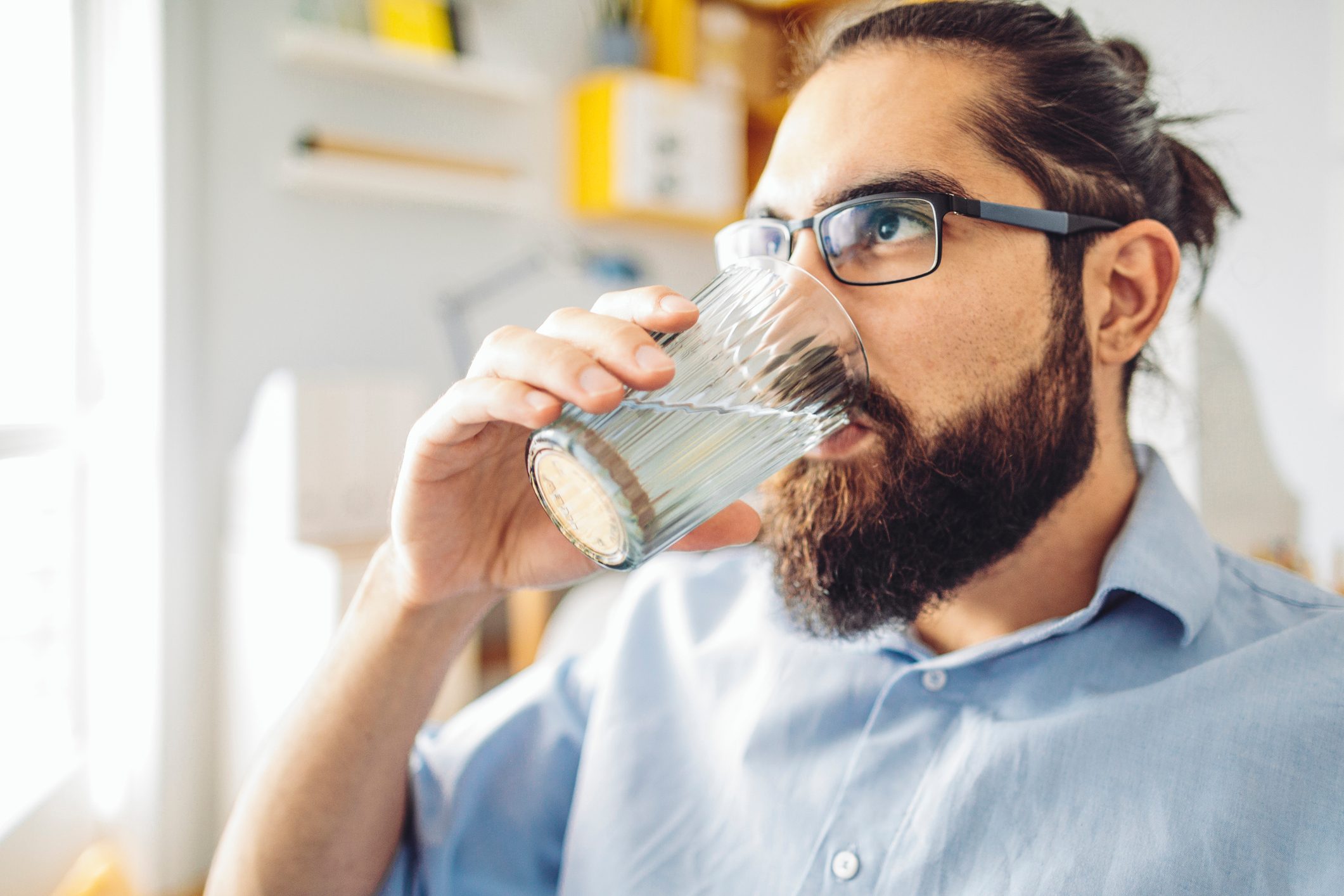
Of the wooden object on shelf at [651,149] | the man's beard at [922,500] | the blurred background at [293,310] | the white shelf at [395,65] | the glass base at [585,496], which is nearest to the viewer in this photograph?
the glass base at [585,496]

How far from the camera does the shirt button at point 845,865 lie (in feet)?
2.27

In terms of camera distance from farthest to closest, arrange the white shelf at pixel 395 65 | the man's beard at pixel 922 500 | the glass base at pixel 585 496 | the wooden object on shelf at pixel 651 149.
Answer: the wooden object on shelf at pixel 651 149
the white shelf at pixel 395 65
the man's beard at pixel 922 500
the glass base at pixel 585 496

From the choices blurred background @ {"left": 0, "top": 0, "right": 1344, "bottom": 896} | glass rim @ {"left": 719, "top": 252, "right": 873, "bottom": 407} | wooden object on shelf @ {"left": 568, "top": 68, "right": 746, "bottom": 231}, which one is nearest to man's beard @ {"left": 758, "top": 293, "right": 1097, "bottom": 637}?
glass rim @ {"left": 719, "top": 252, "right": 873, "bottom": 407}

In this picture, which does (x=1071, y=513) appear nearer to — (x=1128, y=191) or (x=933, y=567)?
(x=933, y=567)

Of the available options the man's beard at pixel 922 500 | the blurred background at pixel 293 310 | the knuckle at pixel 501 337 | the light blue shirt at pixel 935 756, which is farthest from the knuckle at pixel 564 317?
the blurred background at pixel 293 310

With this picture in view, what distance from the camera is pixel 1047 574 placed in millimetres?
846

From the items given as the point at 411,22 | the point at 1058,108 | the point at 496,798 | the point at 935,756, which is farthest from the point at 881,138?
the point at 411,22

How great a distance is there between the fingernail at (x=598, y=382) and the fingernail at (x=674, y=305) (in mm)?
61

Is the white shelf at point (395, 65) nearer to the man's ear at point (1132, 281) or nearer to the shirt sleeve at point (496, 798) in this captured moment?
the shirt sleeve at point (496, 798)

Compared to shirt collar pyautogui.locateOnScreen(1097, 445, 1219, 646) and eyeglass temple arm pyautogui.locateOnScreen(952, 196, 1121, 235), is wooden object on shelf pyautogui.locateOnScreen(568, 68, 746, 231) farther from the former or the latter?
shirt collar pyautogui.locateOnScreen(1097, 445, 1219, 646)

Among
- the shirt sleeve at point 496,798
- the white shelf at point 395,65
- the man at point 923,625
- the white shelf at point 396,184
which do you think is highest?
the white shelf at point 395,65

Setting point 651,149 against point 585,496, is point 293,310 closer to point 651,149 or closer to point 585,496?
point 651,149

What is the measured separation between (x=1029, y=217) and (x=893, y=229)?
0.13m

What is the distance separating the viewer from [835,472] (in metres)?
0.77
